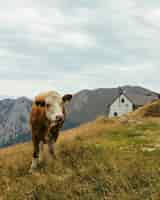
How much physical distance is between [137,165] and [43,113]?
3.84 m

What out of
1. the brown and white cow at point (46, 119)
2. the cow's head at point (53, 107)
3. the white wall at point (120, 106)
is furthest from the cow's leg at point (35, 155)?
the white wall at point (120, 106)

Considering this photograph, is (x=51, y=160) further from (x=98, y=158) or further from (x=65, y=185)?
(x=65, y=185)

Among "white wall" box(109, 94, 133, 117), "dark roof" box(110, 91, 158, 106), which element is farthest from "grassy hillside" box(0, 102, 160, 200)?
"white wall" box(109, 94, 133, 117)

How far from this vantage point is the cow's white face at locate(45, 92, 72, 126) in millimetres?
11133

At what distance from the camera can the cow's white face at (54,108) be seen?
1113 centimetres

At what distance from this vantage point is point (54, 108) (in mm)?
11305

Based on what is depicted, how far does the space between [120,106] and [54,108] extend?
75.2 meters

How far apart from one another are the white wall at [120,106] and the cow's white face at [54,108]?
7145 centimetres

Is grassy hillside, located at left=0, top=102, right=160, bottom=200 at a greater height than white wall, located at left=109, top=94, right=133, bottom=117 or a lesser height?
greater

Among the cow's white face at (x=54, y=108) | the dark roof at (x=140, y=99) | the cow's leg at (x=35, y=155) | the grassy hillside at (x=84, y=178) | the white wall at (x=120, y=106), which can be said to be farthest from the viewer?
the white wall at (x=120, y=106)

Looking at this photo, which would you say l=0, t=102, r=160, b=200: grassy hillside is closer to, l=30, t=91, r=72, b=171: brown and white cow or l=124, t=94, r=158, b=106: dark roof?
l=30, t=91, r=72, b=171: brown and white cow

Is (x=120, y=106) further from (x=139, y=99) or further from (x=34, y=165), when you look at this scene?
(x=34, y=165)

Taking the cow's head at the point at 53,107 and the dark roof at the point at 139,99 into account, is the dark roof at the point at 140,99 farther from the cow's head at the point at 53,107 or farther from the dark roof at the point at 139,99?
the cow's head at the point at 53,107

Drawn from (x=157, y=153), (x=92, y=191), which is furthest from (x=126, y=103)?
(x=92, y=191)
